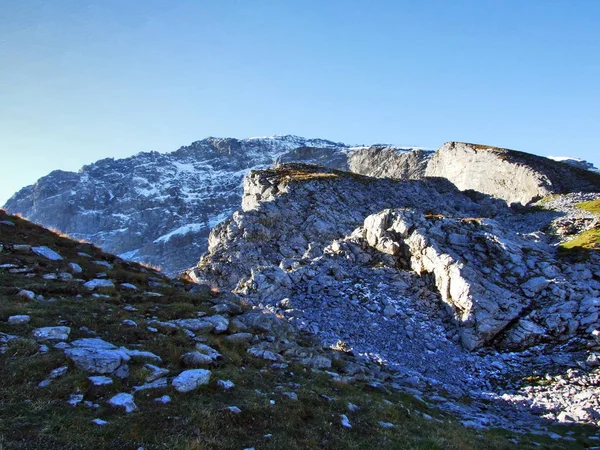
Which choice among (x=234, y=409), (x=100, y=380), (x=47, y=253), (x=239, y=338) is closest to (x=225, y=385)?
(x=234, y=409)

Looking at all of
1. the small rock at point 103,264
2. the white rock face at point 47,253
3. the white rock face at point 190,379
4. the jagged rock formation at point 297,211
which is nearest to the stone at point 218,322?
the white rock face at point 190,379

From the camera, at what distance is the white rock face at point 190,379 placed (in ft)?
33.7

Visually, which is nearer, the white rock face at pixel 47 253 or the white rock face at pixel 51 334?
the white rock face at pixel 51 334

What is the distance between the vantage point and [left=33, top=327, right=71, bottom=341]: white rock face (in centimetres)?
1084

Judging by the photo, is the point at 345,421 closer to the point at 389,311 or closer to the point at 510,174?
the point at 389,311

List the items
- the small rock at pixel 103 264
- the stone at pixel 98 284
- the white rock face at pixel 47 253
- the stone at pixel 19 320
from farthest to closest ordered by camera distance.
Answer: the small rock at pixel 103 264 → the white rock face at pixel 47 253 → the stone at pixel 98 284 → the stone at pixel 19 320

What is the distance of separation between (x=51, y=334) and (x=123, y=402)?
3.79 metres

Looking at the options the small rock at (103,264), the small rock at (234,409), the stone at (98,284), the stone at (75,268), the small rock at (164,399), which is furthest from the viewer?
the small rock at (103,264)

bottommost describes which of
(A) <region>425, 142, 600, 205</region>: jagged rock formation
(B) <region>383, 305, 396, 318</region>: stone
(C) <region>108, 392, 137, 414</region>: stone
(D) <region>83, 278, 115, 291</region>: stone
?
(B) <region>383, 305, 396, 318</region>: stone

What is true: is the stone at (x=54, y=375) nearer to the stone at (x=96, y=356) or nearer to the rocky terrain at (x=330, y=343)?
the rocky terrain at (x=330, y=343)

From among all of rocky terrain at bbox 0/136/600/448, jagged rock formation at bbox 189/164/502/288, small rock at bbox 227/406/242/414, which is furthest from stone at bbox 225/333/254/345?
jagged rock formation at bbox 189/164/502/288

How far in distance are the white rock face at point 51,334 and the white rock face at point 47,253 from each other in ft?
27.9

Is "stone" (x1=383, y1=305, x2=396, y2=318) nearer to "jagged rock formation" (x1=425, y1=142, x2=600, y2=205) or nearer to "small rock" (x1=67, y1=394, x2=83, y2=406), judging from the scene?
"small rock" (x1=67, y1=394, x2=83, y2=406)

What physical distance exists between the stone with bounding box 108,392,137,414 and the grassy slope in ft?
0.55
